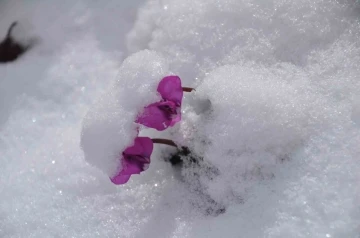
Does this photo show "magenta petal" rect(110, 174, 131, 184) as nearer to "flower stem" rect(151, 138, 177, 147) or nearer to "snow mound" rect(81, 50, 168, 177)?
"snow mound" rect(81, 50, 168, 177)

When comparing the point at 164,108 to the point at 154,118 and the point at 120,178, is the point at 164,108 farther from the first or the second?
the point at 120,178

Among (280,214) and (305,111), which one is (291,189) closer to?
(280,214)

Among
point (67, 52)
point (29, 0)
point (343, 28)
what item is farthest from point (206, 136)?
point (29, 0)

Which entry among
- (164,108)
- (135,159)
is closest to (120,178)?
(135,159)

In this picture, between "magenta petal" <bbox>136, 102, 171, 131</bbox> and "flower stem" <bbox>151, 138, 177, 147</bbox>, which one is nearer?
"magenta petal" <bbox>136, 102, 171, 131</bbox>

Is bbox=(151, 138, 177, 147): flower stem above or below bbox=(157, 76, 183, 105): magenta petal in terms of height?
below

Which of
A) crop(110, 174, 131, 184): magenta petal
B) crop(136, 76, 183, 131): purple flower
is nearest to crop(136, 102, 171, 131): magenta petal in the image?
crop(136, 76, 183, 131): purple flower
